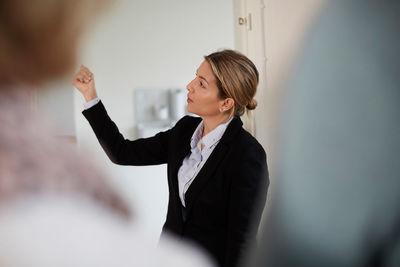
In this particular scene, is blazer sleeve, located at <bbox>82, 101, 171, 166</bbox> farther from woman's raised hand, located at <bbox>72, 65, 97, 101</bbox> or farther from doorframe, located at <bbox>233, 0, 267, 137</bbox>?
doorframe, located at <bbox>233, 0, 267, 137</bbox>

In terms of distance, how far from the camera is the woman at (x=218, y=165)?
664 millimetres

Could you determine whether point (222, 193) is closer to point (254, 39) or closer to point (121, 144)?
point (121, 144)

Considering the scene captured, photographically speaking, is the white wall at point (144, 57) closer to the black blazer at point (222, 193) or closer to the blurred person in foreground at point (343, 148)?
the black blazer at point (222, 193)

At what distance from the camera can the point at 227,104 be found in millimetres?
711

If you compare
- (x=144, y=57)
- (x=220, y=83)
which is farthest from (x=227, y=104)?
(x=144, y=57)

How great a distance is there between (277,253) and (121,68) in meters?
0.60

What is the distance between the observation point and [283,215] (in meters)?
0.67

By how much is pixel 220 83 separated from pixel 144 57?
0.52 meters

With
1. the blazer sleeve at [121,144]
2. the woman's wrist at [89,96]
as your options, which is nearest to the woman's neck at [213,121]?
the blazer sleeve at [121,144]

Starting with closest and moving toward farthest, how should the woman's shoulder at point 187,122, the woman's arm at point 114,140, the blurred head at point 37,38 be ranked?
the blurred head at point 37,38, the woman's arm at point 114,140, the woman's shoulder at point 187,122

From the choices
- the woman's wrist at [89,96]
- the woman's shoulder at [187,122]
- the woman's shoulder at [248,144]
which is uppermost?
the woman's wrist at [89,96]

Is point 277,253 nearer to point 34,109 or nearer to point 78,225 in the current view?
point 78,225

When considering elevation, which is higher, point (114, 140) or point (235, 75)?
point (235, 75)

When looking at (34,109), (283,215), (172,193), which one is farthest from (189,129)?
(34,109)
